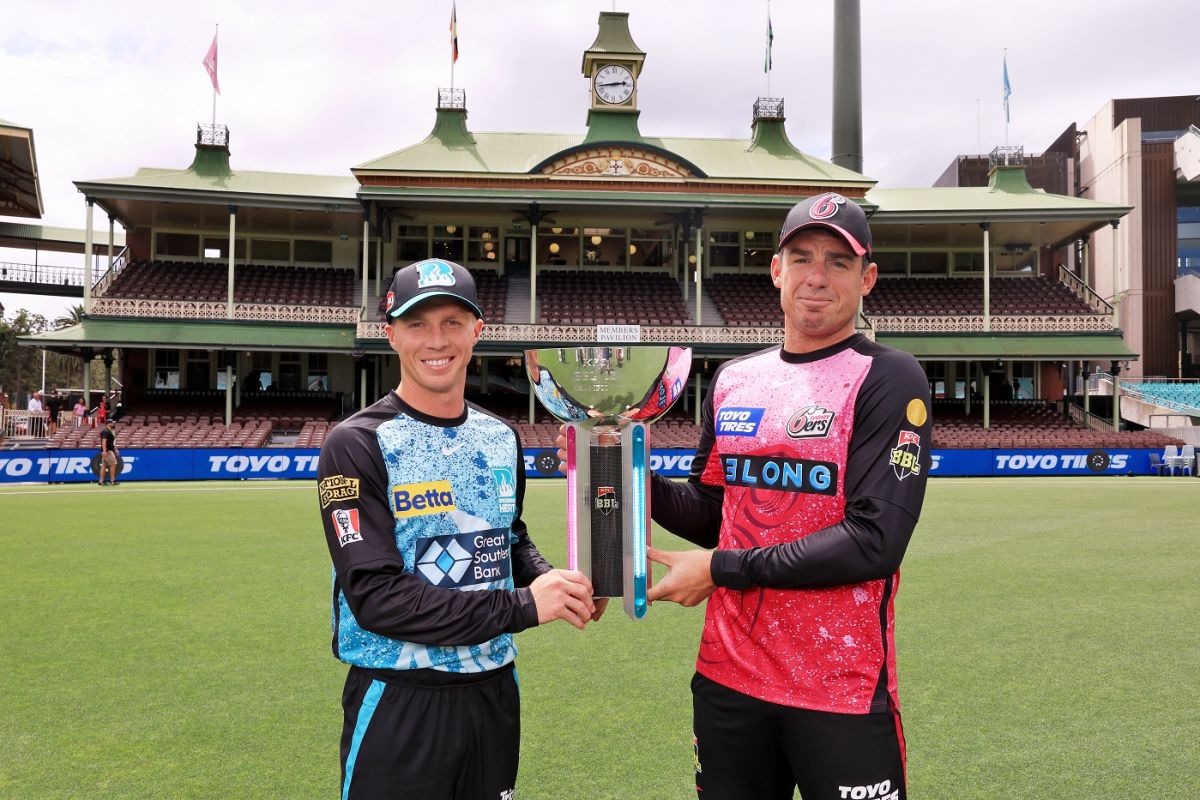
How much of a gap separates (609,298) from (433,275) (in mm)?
30396

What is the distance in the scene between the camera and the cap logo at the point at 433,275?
2.48m

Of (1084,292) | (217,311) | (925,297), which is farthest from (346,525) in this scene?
(1084,292)

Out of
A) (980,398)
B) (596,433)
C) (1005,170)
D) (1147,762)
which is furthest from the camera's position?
(1005,170)

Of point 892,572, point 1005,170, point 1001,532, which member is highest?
point 1005,170

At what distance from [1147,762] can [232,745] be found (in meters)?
4.76

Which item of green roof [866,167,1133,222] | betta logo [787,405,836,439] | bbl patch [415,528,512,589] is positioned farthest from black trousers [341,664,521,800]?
green roof [866,167,1133,222]

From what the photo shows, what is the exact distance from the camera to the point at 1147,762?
13.5 feet

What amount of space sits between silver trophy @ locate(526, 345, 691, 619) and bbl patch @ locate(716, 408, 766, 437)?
41 cm

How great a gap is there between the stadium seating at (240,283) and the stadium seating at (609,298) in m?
8.07

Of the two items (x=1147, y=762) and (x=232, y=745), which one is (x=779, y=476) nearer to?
(x=1147, y=762)

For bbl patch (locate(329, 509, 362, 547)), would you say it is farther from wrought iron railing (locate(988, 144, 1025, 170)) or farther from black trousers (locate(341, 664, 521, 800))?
wrought iron railing (locate(988, 144, 1025, 170))

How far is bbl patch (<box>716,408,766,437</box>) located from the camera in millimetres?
2658

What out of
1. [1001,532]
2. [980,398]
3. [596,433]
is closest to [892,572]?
[596,433]

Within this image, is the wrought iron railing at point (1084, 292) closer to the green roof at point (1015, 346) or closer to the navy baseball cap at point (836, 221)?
the green roof at point (1015, 346)
